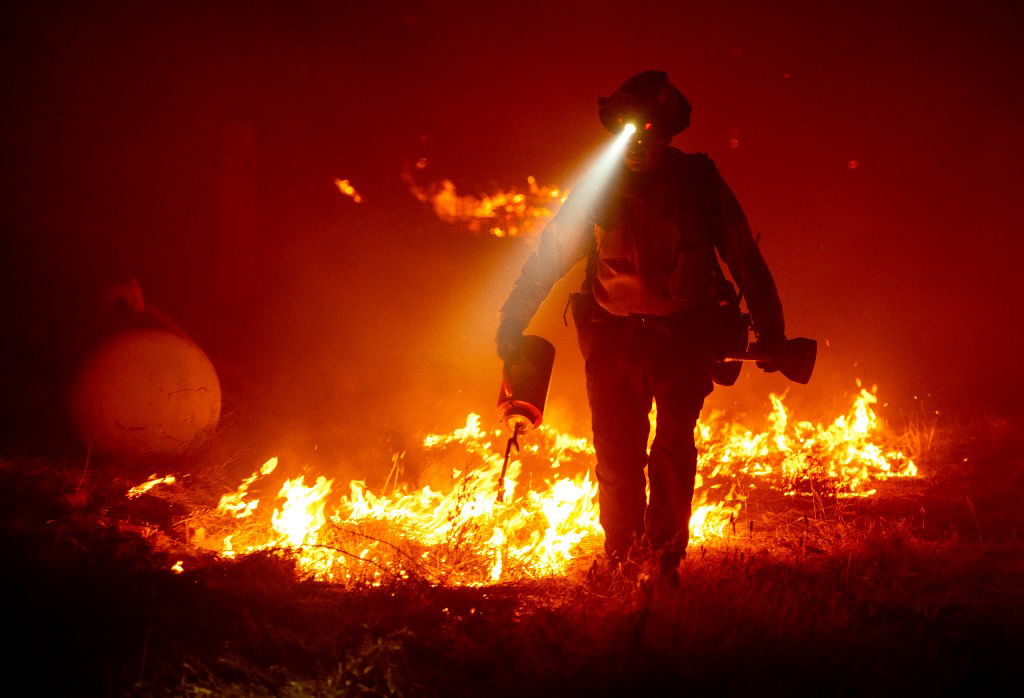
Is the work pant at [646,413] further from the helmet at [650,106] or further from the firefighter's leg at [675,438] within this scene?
the helmet at [650,106]

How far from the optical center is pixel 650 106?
3.54m

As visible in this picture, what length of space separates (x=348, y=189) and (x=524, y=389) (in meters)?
5.37

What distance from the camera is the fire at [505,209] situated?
8516 millimetres

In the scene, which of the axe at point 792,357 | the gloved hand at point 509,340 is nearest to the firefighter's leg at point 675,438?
the axe at point 792,357

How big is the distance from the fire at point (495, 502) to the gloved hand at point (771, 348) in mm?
1237

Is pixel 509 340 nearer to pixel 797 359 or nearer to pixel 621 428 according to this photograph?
pixel 621 428

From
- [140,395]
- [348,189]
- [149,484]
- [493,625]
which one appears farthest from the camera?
[348,189]

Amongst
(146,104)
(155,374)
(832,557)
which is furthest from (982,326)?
(146,104)

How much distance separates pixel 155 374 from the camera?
17.8 feet

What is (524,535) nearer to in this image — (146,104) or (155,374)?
(155,374)

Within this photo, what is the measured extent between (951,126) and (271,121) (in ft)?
27.5

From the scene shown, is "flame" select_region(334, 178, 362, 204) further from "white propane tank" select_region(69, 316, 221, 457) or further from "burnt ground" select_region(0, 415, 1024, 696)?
"burnt ground" select_region(0, 415, 1024, 696)

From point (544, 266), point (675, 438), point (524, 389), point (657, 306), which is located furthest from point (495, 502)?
point (657, 306)

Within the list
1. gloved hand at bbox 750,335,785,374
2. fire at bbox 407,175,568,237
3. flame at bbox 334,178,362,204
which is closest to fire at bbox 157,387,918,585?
gloved hand at bbox 750,335,785,374
